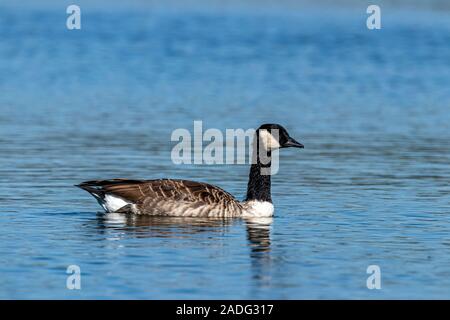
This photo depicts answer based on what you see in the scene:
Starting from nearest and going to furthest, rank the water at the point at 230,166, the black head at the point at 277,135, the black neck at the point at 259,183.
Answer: the water at the point at 230,166 → the black neck at the point at 259,183 → the black head at the point at 277,135

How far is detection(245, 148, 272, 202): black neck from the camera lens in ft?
61.3

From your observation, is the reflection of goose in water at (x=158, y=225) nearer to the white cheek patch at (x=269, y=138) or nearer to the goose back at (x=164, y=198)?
the goose back at (x=164, y=198)

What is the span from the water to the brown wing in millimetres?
427

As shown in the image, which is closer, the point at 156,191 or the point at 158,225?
the point at 158,225

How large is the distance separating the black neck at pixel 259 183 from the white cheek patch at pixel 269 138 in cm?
23

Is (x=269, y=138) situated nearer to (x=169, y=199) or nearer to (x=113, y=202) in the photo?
(x=169, y=199)

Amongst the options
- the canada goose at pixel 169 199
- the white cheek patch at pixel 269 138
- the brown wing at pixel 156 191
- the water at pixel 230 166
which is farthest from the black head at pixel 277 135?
the brown wing at pixel 156 191

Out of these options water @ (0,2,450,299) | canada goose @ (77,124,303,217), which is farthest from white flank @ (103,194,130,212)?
water @ (0,2,450,299)

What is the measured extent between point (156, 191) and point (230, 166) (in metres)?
5.69

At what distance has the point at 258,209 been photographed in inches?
733

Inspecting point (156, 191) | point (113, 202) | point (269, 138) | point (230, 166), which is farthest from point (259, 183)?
point (230, 166)

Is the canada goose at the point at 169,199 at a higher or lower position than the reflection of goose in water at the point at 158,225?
higher

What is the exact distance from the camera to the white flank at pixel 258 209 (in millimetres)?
18562

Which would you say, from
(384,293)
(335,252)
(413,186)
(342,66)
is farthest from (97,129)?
(342,66)
